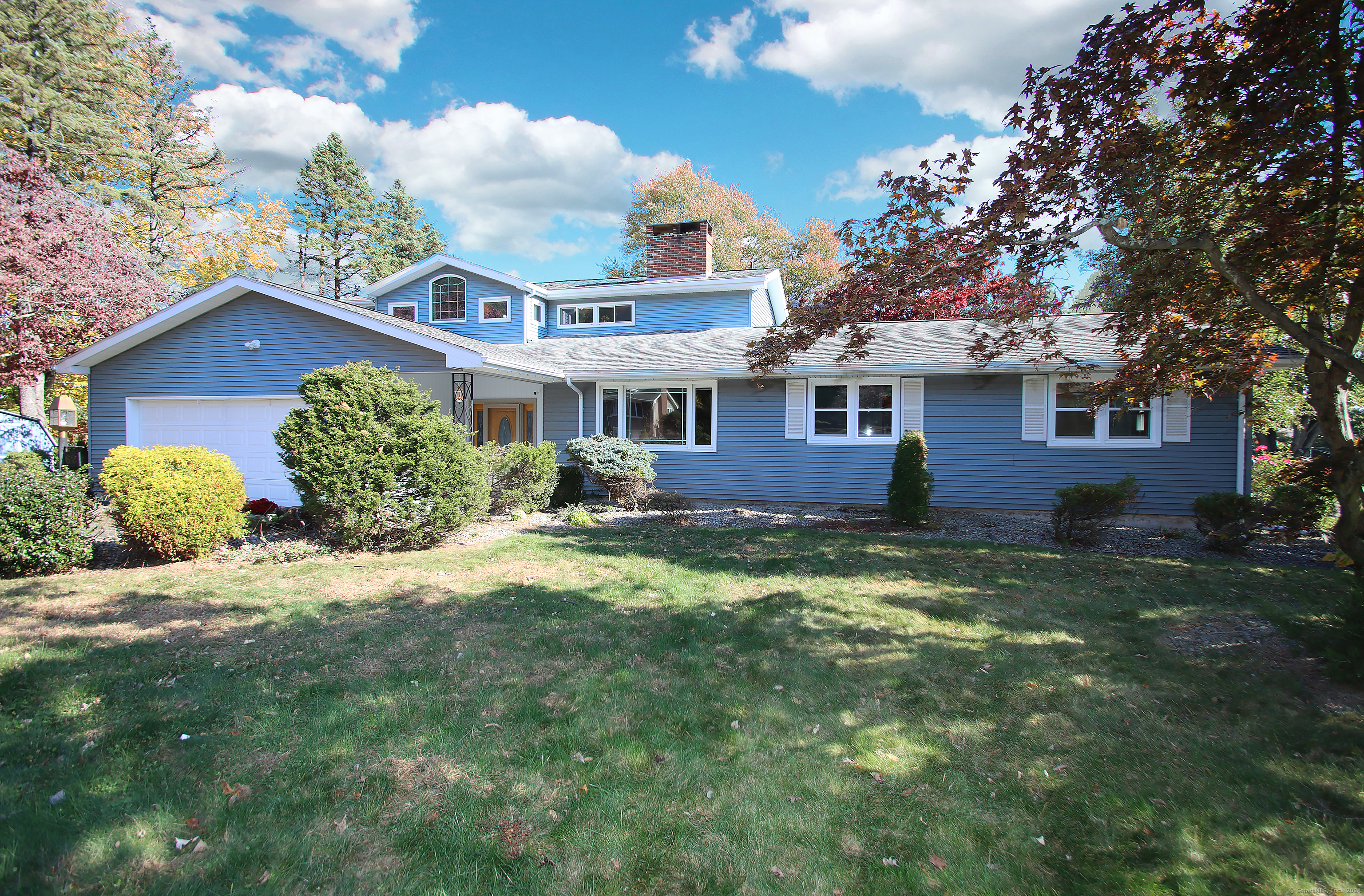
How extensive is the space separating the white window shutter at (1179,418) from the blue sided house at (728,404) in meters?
0.03

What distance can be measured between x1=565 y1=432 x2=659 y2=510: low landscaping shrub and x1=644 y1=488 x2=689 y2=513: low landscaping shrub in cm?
14

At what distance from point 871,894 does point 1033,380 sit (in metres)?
11.2

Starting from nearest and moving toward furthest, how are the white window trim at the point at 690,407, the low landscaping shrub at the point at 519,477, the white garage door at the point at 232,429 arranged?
1. the low landscaping shrub at the point at 519,477
2. the white garage door at the point at 232,429
3. the white window trim at the point at 690,407

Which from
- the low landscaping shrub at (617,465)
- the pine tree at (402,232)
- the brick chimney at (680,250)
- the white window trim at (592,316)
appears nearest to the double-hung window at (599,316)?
the white window trim at (592,316)

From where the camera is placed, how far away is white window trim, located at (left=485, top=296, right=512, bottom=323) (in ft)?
52.6

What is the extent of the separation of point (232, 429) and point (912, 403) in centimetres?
1408

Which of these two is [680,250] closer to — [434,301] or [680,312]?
[680,312]

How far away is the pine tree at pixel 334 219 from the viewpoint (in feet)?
107

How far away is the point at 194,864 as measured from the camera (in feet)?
7.27

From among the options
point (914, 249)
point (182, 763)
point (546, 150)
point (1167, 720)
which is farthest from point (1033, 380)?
point (546, 150)

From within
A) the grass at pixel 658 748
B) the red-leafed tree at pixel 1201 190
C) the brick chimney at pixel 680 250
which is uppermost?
the brick chimney at pixel 680 250

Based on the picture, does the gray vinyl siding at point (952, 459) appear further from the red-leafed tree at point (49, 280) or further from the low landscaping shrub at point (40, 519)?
the red-leafed tree at point (49, 280)

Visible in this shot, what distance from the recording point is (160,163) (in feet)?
66.9

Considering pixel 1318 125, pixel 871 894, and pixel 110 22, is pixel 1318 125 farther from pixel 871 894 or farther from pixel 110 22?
pixel 110 22
